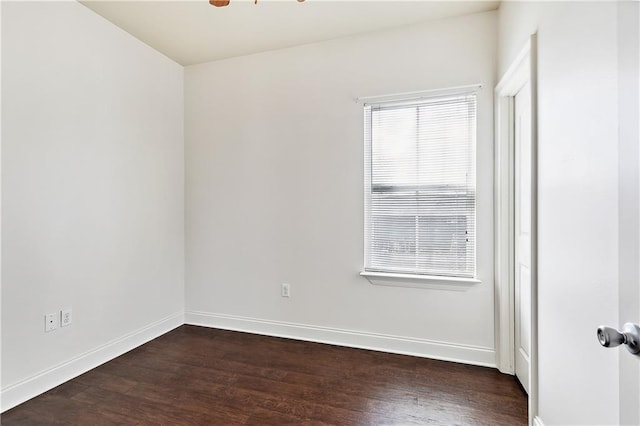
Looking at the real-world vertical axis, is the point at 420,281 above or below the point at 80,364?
above

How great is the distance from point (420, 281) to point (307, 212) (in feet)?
3.79

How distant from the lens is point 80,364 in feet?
7.82

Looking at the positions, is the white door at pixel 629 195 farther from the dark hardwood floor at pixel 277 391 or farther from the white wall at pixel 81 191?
the white wall at pixel 81 191

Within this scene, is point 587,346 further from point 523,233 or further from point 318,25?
point 318,25

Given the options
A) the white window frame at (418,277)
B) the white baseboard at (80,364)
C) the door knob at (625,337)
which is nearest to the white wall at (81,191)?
the white baseboard at (80,364)

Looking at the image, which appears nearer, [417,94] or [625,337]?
[625,337]

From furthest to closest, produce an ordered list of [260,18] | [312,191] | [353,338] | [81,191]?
[312,191] < [353,338] < [260,18] < [81,191]

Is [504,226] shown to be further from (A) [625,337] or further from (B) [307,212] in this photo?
(A) [625,337]

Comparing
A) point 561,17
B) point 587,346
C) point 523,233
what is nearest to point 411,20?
point 561,17

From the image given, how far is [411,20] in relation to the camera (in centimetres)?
259

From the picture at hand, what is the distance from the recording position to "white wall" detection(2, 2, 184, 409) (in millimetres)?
2014

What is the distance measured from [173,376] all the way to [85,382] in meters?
0.60

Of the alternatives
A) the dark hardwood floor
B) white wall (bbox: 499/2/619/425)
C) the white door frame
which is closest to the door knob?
white wall (bbox: 499/2/619/425)

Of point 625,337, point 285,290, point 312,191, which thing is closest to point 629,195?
point 625,337
